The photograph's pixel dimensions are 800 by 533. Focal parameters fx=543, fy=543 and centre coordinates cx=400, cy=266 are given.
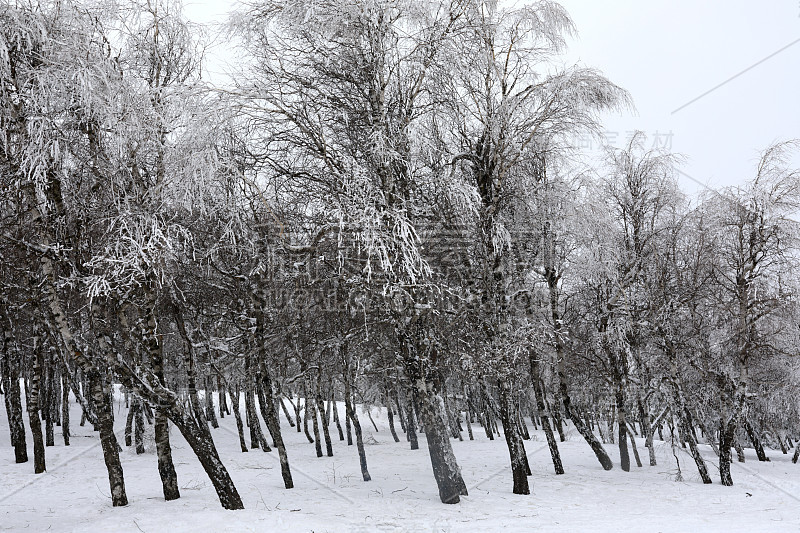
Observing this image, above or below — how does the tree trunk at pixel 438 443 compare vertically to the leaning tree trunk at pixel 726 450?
above

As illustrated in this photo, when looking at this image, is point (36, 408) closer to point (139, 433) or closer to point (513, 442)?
point (139, 433)

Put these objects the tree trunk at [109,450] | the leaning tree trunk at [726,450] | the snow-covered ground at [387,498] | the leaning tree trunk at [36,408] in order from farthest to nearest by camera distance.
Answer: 1. the leaning tree trunk at [726,450]
2. the leaning tree trunk at [36,408]
3. the tree trunk at [109,450]
4. the snow-covered ground at [387,498]

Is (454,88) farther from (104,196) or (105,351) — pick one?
(105,351)

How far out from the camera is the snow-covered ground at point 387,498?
796 cm

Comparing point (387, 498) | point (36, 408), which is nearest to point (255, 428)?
point (36, 408)

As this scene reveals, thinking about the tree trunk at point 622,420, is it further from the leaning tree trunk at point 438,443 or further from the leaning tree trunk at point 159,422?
the leaning tree trunk at point 159,422

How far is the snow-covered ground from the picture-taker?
796cm

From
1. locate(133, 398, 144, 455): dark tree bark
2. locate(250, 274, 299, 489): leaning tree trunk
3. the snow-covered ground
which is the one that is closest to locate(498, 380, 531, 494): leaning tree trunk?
the snow-covered ground

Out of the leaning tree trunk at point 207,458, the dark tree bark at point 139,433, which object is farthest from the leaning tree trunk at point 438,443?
the dark tree bark at point 139,433

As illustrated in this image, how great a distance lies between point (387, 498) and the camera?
10.2 meters

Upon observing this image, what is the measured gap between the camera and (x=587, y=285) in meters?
15.7

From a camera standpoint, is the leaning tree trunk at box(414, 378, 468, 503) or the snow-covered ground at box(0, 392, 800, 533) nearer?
the snow-covered ground at box(0, 392, 800, 533)

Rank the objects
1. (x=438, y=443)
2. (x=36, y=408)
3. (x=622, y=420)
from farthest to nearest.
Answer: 1. (x=622, y=420)
2. (x=36, y=408)
3. (x=438, y=443)

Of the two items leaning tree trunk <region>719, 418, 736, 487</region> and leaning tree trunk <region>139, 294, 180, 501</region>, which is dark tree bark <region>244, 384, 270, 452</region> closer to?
leaning tree trunk <region>139, 294, 180, 501</region>
